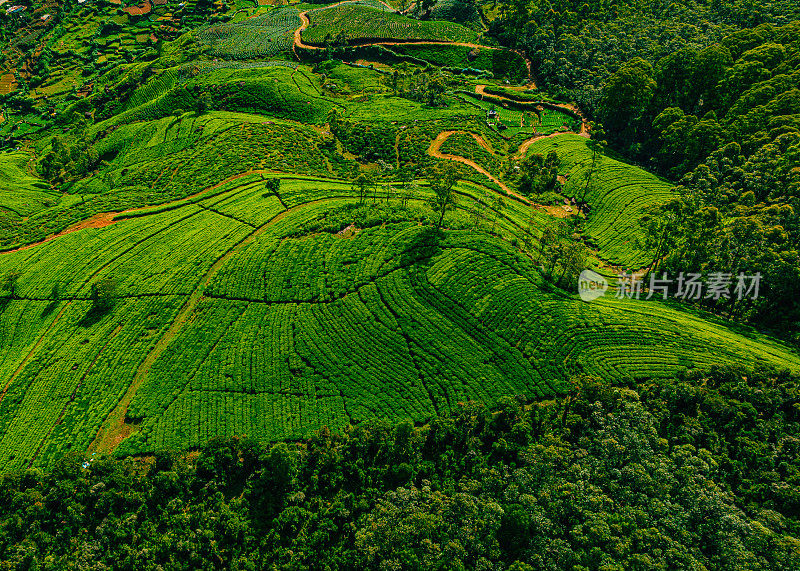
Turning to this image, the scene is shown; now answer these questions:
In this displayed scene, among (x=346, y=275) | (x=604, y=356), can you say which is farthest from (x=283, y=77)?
(x=604, y=356)

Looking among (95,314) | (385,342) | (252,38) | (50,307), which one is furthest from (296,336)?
(252,38)

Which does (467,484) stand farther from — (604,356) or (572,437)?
(604,356)

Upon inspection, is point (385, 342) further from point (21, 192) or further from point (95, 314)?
point (21, 192)

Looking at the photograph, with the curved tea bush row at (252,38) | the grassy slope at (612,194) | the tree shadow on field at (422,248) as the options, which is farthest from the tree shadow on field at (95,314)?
the curved tea bush row at (252,38)

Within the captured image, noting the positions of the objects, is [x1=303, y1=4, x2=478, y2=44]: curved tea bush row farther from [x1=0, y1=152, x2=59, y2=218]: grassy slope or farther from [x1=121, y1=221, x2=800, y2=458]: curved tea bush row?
[x1=121, y1=221, x2=800, y2=458]: curved tea bush row

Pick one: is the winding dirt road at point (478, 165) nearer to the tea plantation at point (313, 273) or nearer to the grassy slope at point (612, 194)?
the tea plantation at point (313, 273)

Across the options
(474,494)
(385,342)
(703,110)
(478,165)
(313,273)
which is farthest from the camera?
(703,110)

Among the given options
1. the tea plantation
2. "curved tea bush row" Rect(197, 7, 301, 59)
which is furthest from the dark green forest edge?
"curved tea bush row" Rect(197, 7, 301, 59)
